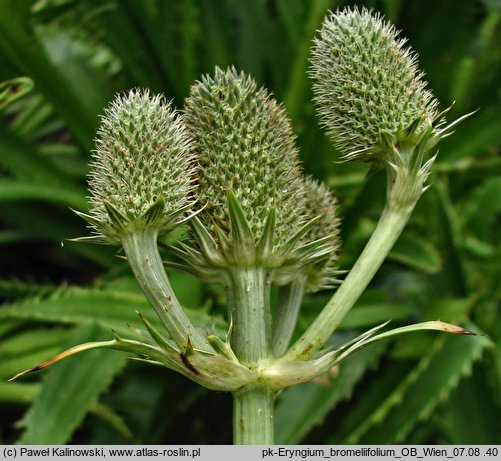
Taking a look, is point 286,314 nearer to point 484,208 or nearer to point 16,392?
point 16,392

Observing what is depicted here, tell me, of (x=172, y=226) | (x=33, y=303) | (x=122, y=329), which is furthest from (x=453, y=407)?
(x=172, y=226)

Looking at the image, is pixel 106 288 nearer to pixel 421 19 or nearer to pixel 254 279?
pixel 254 279

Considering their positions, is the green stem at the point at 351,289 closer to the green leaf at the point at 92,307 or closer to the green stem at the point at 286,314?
the green stem at the point at 286,314

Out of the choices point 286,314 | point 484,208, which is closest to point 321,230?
point 286,314

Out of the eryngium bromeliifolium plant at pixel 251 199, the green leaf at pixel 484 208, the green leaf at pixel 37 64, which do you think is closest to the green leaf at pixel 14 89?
the green leaf at pixel 37 64

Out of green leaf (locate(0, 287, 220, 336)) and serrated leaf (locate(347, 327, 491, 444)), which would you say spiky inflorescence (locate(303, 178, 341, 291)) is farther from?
serrated leaf (locate(347, 327, 491, 444))

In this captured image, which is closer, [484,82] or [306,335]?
[306,335]

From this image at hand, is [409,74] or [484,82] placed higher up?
[484,82]
